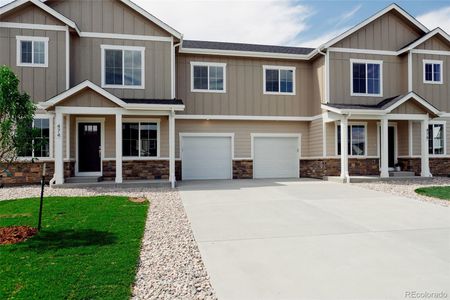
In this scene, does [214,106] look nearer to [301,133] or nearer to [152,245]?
[301,133]

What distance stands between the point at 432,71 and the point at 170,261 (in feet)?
54.5

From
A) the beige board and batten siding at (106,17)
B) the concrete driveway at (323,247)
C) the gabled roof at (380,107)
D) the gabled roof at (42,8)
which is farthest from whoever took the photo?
the gabled roof at (380,107)

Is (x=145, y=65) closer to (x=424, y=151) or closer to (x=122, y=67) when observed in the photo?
(x=122, y=67)

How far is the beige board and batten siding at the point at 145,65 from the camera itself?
1273 cm

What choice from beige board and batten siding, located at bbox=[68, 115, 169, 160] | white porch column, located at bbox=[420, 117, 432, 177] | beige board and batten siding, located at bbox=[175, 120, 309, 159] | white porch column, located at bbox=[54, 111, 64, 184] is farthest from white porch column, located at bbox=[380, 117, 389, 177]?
white porch column, located at bbox=[54, 111, 64, 184]

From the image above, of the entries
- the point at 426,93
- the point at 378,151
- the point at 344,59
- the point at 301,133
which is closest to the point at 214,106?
the point at 301,133

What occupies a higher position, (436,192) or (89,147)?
(89,147)

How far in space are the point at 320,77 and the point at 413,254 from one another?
39.0ft

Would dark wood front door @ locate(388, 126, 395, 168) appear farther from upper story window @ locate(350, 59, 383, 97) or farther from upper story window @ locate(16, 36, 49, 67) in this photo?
upper story window @ locate(16, 36, 49, 67)

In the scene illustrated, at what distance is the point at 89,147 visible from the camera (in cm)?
1306

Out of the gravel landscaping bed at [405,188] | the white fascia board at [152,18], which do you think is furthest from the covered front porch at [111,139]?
Result: the gravel landscaping bed at [405,188]

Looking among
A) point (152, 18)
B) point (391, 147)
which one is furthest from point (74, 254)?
point (391, 147)

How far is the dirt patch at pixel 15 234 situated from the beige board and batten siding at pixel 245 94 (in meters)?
9.69

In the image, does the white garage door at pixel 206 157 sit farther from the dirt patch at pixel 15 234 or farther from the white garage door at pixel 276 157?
the dirt patch at pixel 15 234
